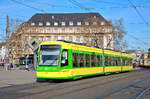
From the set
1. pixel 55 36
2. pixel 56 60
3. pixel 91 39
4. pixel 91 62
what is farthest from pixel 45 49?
pixel 55 36

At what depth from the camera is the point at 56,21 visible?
10550cm

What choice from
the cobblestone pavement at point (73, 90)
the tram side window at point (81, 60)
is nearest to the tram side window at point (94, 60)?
the tram side window at point (81, 60)

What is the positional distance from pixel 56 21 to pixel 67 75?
85958mm

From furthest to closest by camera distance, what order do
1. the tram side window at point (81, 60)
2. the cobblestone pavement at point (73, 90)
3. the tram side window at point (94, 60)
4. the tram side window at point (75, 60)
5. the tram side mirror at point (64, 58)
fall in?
1. the tram side window at point (94, 60)
2. the tram side window at point (81, 60)
3. the tram side window at point (75, 60)
4. the tram side mirror at point (64, 58)
5. the cobblestone pavement at point (73, 90)

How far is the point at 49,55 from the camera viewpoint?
67.1ft

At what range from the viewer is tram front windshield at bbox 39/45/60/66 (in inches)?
798

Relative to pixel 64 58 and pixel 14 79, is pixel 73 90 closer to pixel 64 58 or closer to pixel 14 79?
pixel 64 58

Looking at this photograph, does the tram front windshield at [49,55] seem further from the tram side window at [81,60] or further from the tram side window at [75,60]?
the tram side window at [81,60]

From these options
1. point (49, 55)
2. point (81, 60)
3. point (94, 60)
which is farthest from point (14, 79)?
point (94, 60)

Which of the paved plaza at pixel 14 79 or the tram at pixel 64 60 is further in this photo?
the paved plaza at pixel 14 79

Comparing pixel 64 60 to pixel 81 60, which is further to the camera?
pixel 81 60

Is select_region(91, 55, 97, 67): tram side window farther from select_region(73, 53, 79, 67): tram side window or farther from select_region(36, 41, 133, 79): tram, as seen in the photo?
select_region(73, 53, 79, 67): tram side window

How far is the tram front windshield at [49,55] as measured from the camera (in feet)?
66.5

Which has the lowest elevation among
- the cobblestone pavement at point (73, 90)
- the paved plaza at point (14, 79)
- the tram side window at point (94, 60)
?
the paved plaza at point (14, 79)
